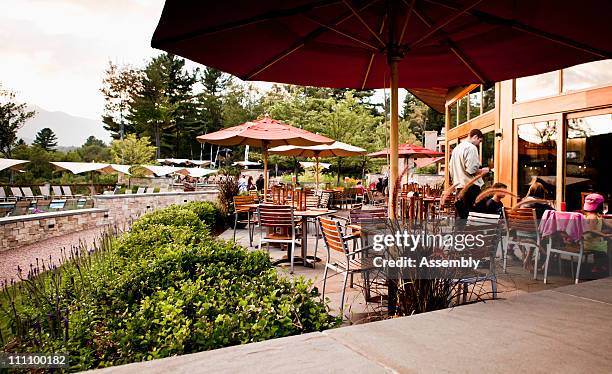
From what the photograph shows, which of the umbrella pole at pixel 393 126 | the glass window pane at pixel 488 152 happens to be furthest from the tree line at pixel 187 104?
the umbrella pole at pixel 393 126

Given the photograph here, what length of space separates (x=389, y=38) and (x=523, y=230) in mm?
3365

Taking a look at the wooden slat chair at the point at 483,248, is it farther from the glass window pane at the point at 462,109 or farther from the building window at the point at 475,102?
the glass window pane at the point at 462,109

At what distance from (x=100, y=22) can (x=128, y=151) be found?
11.2 metres

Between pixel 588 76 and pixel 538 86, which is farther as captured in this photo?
pixel 538 86

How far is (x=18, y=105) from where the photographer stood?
104ft

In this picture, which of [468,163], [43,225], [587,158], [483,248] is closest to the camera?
[483,248]

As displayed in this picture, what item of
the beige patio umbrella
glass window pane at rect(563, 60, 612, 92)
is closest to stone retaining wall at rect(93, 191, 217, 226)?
the beige patio umbrella

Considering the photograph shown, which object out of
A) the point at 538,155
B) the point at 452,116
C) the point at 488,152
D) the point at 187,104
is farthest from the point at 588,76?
the point at 187,104

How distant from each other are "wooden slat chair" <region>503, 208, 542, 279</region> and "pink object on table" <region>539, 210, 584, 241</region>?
0.13 metres

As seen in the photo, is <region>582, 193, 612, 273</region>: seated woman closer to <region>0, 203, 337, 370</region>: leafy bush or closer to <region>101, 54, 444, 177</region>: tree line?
<region>0, 203, 337, 370</region>: leafy bush

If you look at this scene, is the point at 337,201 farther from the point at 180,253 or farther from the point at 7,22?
the point at 7,22

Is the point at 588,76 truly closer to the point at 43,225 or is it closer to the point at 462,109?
the point at 462,109

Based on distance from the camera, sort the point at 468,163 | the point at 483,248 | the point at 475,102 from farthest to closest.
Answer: the point at 475,102 < the point at 468,163 < the point at 483,248

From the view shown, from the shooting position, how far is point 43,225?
816 cm
